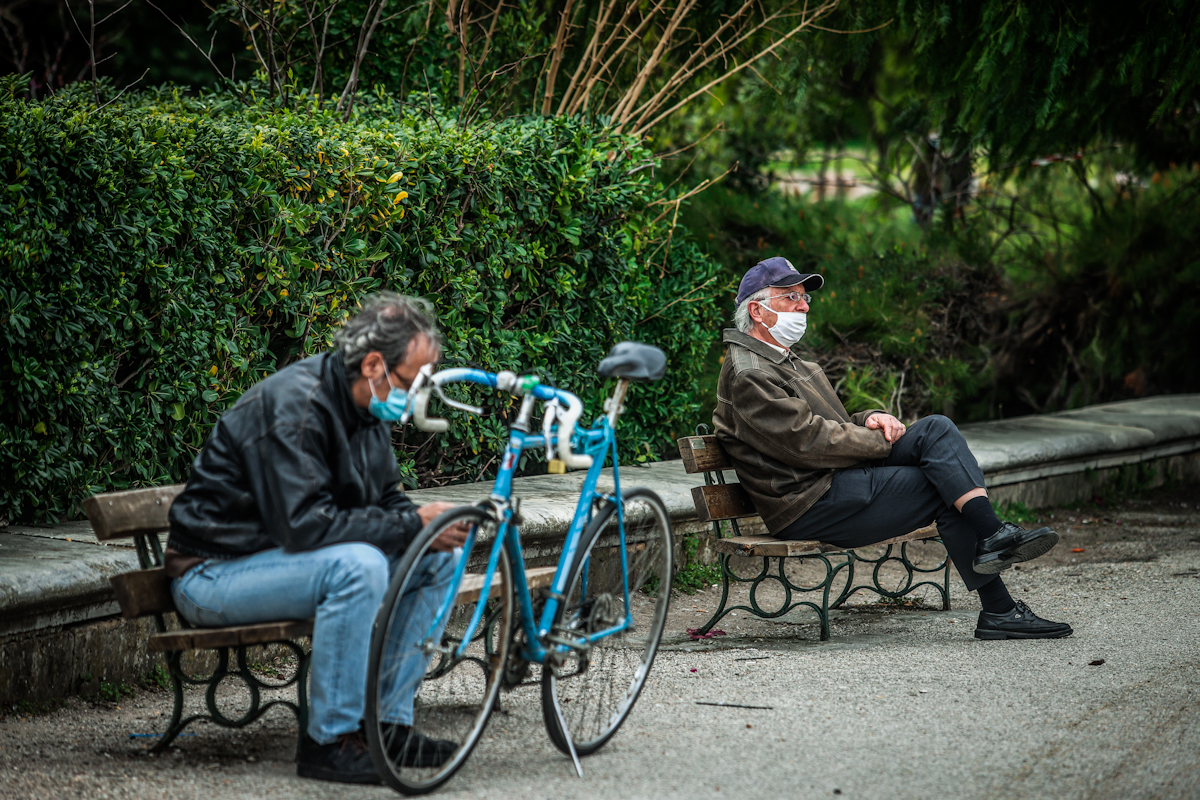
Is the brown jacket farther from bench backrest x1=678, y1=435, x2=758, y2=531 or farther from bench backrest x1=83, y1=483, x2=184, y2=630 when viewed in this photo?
bench backrest x1=83, y1=483, x2=184, y2=630

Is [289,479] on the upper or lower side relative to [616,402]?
lower

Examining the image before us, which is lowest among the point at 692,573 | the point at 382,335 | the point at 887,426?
the point at 692,573

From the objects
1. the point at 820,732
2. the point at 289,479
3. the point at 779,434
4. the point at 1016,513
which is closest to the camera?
the point at 289,479

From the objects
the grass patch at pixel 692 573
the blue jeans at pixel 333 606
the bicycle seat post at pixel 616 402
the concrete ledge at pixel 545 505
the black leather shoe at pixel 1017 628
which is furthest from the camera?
the grass patch at pixel 692 573

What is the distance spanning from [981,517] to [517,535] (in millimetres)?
2096

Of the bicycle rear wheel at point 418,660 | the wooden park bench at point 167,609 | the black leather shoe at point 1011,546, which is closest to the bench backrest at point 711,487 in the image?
the black leather shoe at point 1011,546

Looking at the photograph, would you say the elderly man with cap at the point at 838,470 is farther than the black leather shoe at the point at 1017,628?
No

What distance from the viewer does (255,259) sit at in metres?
4.65

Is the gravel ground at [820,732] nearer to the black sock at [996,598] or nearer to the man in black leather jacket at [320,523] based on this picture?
the black sock at [996,598]

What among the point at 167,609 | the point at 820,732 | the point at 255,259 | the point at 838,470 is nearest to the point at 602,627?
the point at 820,732

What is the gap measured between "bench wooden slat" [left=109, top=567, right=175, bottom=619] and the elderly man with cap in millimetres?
2265

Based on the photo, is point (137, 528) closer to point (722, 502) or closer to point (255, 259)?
point (255, 259)

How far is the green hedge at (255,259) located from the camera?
13.5 feet

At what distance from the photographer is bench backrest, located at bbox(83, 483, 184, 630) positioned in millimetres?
3211
